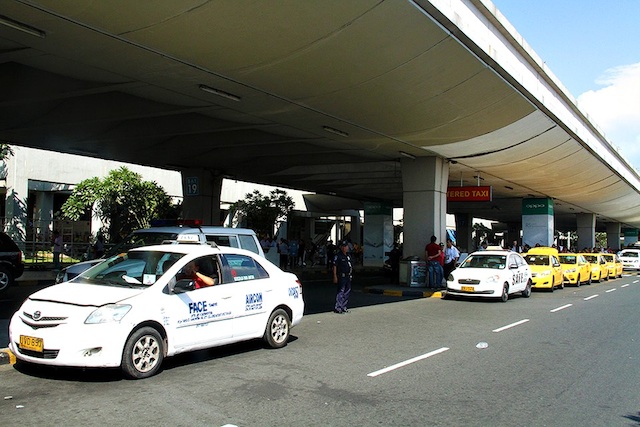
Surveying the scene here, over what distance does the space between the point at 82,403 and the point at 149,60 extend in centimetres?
717

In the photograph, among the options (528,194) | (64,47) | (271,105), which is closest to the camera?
(64,47)

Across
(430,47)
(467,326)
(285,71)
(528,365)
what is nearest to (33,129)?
(285,71)

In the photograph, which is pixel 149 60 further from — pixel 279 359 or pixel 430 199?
pixel 430 199

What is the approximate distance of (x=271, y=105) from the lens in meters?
14.6

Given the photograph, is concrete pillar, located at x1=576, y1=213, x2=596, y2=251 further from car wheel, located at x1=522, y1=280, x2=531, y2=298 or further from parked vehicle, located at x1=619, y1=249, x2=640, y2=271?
car wheel, located at x1=522, y1=280, x2=531, y2=298

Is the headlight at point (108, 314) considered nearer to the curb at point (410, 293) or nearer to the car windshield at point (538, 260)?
the curb at point (410, 293)

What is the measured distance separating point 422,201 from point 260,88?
35.3 feet

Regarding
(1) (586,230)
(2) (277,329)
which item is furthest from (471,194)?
(1) (586,230)

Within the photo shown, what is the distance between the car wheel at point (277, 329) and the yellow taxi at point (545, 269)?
1505cm

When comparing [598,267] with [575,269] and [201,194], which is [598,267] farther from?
[201,194]

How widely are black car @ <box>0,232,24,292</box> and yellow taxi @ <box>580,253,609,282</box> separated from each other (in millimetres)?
24382

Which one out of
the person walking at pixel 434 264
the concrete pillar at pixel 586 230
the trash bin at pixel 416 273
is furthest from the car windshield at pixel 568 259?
the concrete pillar at pixel 586 230

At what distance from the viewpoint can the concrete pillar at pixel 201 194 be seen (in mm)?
26656

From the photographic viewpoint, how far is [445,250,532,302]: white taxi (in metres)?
17.5
